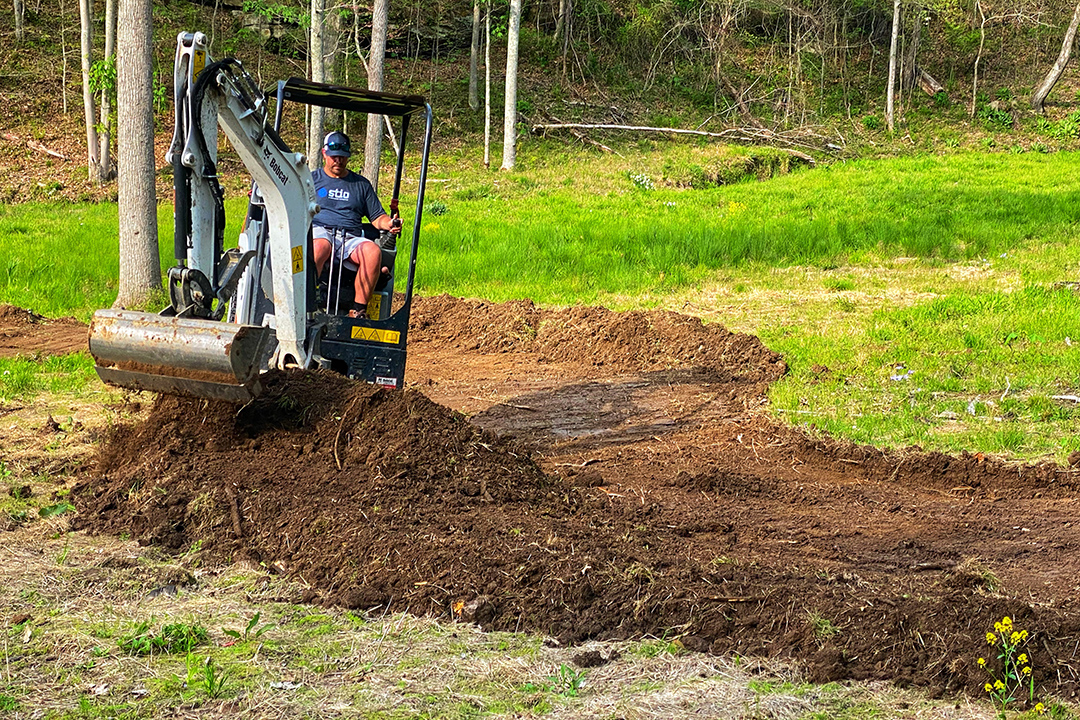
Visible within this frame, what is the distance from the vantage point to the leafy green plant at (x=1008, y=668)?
13.1 feet

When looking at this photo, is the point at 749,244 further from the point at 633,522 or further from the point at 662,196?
the point at 633,522

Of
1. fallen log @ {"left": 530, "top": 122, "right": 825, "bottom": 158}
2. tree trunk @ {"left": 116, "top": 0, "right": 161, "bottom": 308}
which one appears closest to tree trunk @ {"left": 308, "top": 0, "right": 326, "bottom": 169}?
tree trunk @ {"left": 116, "top": 0, "right": 161, "bottom": 308}

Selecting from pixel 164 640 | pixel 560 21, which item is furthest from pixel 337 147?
pixel 560 21

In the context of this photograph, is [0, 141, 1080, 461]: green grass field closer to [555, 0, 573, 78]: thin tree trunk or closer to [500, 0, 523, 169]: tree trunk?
[500, 0, 523, 169]: tree trunk

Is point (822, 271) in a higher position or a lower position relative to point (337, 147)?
lower

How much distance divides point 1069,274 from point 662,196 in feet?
31.3

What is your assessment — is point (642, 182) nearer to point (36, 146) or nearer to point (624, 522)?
point (36, 146)

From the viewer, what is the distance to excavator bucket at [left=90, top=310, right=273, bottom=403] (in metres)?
5.68

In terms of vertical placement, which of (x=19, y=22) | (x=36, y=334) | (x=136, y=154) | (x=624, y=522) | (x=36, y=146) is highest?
(x=19, y=22)

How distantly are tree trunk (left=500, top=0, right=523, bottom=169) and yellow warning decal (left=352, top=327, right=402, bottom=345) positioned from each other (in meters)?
19.4

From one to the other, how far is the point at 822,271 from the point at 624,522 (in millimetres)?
9903

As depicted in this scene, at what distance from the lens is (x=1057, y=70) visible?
34.1 meters

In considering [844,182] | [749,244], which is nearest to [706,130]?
[844,182]

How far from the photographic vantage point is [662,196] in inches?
870
